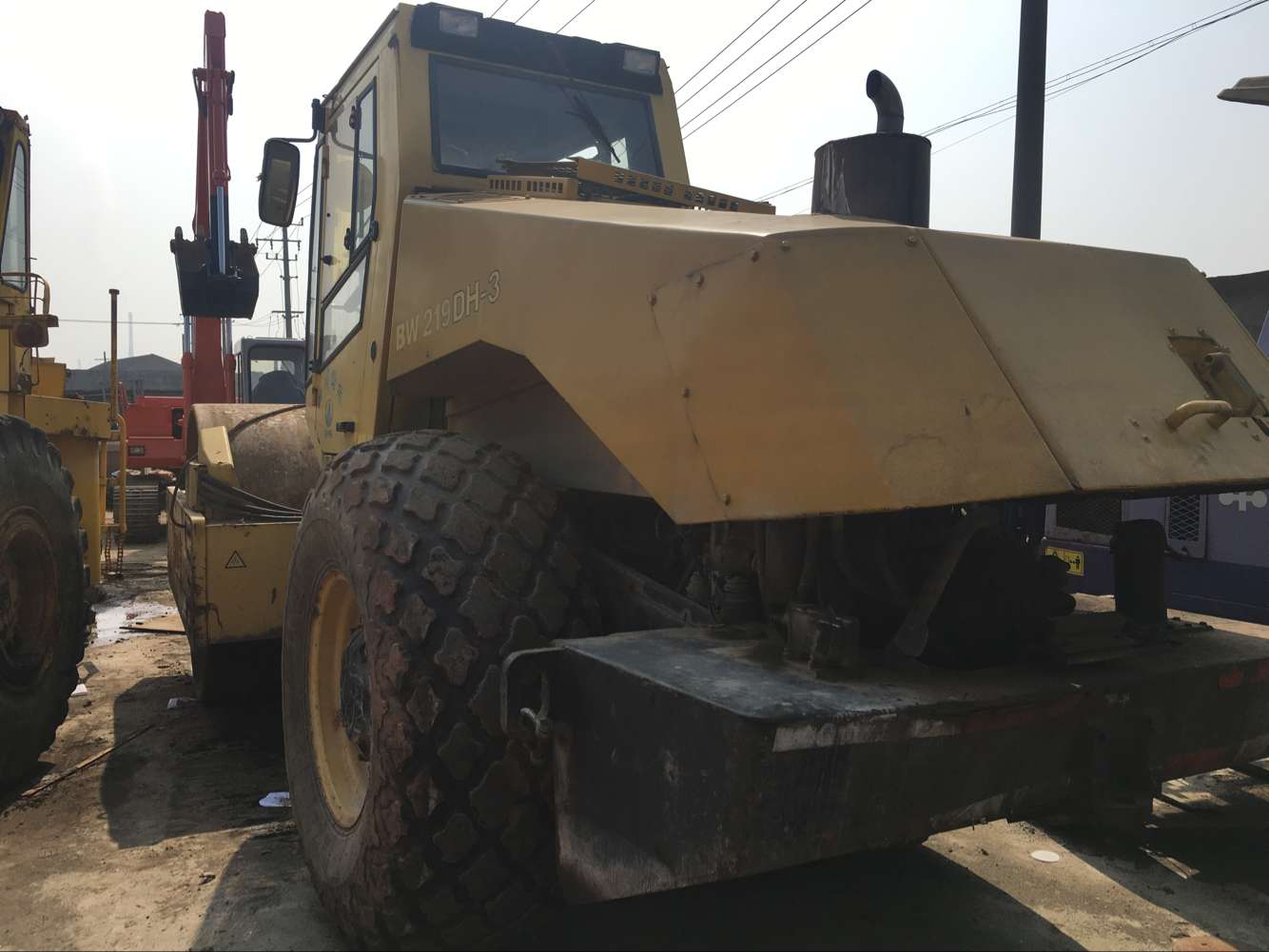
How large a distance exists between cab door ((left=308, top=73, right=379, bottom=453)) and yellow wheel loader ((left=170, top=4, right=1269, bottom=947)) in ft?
2.97

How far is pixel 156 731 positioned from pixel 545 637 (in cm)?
345

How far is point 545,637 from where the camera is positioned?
239 cm

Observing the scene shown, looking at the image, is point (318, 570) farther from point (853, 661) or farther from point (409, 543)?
point (853, 661)

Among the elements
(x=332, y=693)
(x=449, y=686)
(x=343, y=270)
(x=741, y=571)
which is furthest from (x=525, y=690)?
(x=343, y=270)

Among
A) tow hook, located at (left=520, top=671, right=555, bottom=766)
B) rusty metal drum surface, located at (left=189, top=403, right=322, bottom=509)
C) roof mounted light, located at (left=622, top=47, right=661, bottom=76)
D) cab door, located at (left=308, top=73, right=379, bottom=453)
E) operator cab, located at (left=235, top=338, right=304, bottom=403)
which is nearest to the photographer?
A: tow hook, located at (left=520, top=671, right=555, bottom=766)

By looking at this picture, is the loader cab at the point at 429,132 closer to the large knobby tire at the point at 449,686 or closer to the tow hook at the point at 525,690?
the large knobby tire at the point at 449,686

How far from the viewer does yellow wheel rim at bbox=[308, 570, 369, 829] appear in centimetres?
303

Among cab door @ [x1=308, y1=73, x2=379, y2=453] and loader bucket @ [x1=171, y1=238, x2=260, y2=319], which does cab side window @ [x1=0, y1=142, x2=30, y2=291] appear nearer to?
loader bucket @ [x1=171, y1=238, x2=260, y2=319]

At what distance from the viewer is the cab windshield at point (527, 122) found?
12.6 ft

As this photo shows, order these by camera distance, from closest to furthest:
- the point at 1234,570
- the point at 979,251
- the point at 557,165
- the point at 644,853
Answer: the point at 644,853 < the point at 979,251 < the point at 557,165 < the point at 1234,570

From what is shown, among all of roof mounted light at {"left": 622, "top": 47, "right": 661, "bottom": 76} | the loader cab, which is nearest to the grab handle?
the loader cab

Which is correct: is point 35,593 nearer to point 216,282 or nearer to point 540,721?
point 540,721

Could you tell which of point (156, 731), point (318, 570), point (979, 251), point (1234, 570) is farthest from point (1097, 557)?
point (156, 731)

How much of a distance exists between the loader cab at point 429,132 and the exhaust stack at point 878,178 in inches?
43.0
